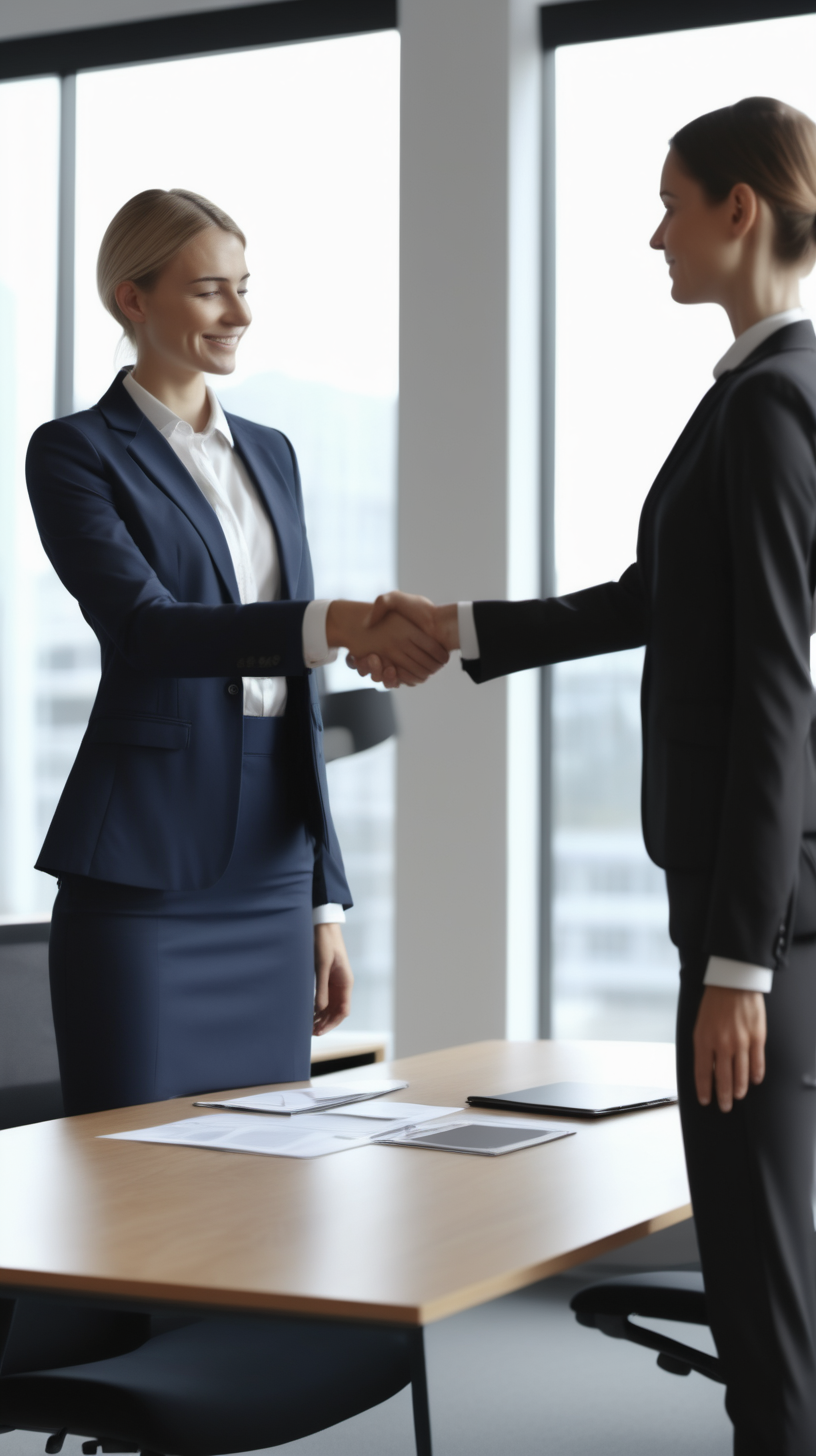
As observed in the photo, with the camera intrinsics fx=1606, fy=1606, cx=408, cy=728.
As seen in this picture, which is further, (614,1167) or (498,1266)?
(614,1167)

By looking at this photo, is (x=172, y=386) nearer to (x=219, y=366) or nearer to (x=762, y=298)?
(x=219, y=366)

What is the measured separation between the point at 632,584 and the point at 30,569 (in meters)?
3.11

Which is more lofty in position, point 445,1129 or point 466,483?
point 466,483

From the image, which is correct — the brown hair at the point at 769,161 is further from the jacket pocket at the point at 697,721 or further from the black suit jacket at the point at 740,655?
the jacket pocket at the point at 697,721

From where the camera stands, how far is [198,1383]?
1.51 meters

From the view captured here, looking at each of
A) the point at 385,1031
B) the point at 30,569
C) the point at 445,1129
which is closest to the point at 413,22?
the point at 30,569

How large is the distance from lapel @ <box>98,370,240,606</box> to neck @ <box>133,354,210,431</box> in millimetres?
66

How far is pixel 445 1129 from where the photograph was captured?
163 centimetres

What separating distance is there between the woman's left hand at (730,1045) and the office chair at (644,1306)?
2.07 feet

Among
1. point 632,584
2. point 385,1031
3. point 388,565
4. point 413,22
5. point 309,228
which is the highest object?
point 413,22

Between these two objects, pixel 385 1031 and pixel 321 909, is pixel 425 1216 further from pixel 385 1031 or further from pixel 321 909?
pixel 385 1031

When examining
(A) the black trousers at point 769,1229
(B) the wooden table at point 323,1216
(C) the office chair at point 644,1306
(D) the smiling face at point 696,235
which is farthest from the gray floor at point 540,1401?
(D) the smiling face at point 696,235

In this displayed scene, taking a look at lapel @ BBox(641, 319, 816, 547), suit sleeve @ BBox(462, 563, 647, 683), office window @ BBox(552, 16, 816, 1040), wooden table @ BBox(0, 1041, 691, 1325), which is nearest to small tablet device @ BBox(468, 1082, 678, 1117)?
wooden table @ BBox(0, 1041, 691, 1325)

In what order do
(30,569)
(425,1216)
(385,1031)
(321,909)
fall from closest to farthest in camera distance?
1. (425,1216)
2. (321,909)
3. (385,1031)
4. (30,569)
